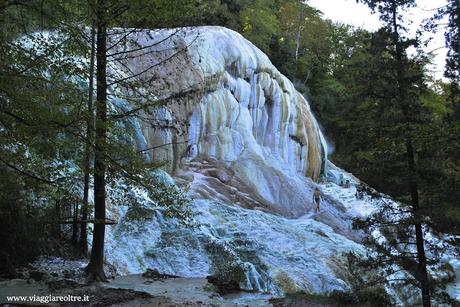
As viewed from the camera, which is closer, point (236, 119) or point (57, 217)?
point (57, 217)

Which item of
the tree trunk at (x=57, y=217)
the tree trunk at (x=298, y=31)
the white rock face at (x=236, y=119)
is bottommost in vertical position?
the tree trunk at (x=57, y=217)

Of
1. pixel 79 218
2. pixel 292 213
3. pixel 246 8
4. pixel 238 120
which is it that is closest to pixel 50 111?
pixel 79 218

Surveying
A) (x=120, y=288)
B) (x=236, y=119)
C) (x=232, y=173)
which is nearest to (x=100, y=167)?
(x=120, y=288)

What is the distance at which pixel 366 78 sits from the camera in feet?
32.5

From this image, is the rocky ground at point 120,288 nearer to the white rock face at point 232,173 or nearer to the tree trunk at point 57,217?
the tree trunk at point 57,217

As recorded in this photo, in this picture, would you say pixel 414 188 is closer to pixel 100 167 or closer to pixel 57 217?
pixel 100 167

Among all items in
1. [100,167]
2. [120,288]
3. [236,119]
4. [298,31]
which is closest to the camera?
[100,167]

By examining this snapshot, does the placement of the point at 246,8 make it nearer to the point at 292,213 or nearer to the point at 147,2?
the point at 292,213

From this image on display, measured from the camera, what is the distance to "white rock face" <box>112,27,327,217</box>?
18859mm

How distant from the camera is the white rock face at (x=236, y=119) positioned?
61.9 ft

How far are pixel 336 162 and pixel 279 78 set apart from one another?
41.1 ft

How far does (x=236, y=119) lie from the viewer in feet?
74.4

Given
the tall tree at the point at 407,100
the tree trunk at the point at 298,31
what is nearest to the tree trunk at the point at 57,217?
the tall tree at the point at 407,100

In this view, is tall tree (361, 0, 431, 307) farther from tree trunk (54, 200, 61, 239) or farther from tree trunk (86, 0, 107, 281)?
tree trunk (54, 200, 61, 239)
